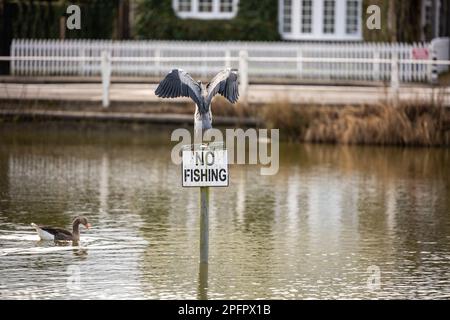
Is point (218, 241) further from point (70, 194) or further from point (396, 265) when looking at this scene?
point (70, 194)

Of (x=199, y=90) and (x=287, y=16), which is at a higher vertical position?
(x=287, y=16)

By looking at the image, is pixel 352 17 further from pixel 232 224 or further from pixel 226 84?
pixel 226 84

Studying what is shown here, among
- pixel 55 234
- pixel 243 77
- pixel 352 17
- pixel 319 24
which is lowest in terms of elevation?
pixel 55 234

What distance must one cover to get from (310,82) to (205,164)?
79.4ft

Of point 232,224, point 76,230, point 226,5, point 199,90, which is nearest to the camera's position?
point 199,90

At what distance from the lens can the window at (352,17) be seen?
150 ft

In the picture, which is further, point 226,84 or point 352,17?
point 352,17

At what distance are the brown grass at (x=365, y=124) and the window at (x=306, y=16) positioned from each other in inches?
555

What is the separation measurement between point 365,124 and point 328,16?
49.8 feet

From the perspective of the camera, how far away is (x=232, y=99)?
695 inches

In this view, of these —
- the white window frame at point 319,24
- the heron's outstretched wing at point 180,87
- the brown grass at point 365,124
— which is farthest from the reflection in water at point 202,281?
the white window frame at point 319,24

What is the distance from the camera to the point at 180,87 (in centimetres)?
1747

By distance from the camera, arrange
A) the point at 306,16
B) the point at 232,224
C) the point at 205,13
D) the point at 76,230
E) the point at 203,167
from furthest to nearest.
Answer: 1. the point at 306,16
2. the point at 205,13
3. the point at 232,224
4. the point at 76,230
5. the point at 203,167

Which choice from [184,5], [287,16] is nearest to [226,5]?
[184,5]
